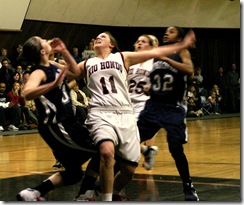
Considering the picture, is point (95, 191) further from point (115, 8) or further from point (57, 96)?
point (115, 8)

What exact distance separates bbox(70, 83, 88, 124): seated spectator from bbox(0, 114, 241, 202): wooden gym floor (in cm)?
96

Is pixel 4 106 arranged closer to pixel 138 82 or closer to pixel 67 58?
pixel 138 82

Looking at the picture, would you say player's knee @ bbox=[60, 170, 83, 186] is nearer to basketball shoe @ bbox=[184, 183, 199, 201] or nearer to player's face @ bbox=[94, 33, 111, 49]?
basketball shoe @ bbox=[184, 183, 199, 201]

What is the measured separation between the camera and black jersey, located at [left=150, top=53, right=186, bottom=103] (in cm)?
716

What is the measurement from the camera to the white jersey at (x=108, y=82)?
20.9ft

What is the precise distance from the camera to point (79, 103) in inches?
541

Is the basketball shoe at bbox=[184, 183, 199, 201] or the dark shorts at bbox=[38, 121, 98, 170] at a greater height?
the dark shorts at bbox=[38, 121, 98, 170]

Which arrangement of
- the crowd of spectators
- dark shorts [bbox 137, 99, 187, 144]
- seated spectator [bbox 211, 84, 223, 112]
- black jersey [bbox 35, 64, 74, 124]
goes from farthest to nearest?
seated spectator [bbox 211, 84, 223, 112] < the crowd of spectators < dark shorts [bbox 137, 99, 187, 144] < black jersey [bbox 35, 64, 74, 124]

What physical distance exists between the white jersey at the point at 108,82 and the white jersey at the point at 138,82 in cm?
209

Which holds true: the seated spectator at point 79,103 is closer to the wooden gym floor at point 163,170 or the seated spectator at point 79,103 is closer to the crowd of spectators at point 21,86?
the crowd of spectators at point 21,86

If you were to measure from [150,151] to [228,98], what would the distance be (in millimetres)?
10317

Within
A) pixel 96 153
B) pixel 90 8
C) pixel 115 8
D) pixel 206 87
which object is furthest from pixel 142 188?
pixel 206 87

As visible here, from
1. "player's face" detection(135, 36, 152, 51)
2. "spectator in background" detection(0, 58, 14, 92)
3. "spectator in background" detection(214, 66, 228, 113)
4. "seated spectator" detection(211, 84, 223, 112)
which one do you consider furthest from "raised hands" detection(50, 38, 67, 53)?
"seated spectator" detection(211, 84, 223, 112)

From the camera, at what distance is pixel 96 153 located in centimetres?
635
